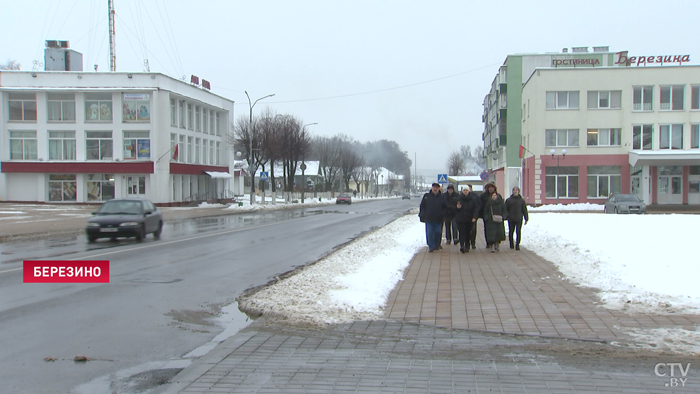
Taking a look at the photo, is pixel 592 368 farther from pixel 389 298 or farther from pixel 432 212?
pixel 432 212

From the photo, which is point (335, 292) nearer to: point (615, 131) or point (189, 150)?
point (615, 131)

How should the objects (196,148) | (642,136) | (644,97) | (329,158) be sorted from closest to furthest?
(642,136) < (644,97) < (196,148) < (329,158)

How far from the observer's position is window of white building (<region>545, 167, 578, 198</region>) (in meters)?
45.1

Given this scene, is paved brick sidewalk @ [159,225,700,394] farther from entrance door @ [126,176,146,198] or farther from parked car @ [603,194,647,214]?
entrance door @ [126,176,146,198]

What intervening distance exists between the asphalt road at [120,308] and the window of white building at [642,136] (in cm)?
3755

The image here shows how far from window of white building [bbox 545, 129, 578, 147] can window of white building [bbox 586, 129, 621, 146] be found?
1.06 m

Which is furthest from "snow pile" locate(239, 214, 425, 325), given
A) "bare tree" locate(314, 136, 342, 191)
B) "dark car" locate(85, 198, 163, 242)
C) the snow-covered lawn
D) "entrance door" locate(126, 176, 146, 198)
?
"bare tree" locate(314, 136, 342, 191)

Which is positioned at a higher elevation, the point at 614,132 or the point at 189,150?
the point at 614,132

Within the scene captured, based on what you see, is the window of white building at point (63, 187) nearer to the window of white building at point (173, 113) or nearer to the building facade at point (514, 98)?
the window of white building at point (173, 113)

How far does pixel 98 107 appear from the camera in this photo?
49000 mm

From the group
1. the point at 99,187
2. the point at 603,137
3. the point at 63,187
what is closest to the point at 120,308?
the point at 603,137

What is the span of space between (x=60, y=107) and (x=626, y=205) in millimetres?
46110

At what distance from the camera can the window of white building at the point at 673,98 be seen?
4400cm

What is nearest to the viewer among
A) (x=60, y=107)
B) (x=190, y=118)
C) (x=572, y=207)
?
(x=572, y=207)
